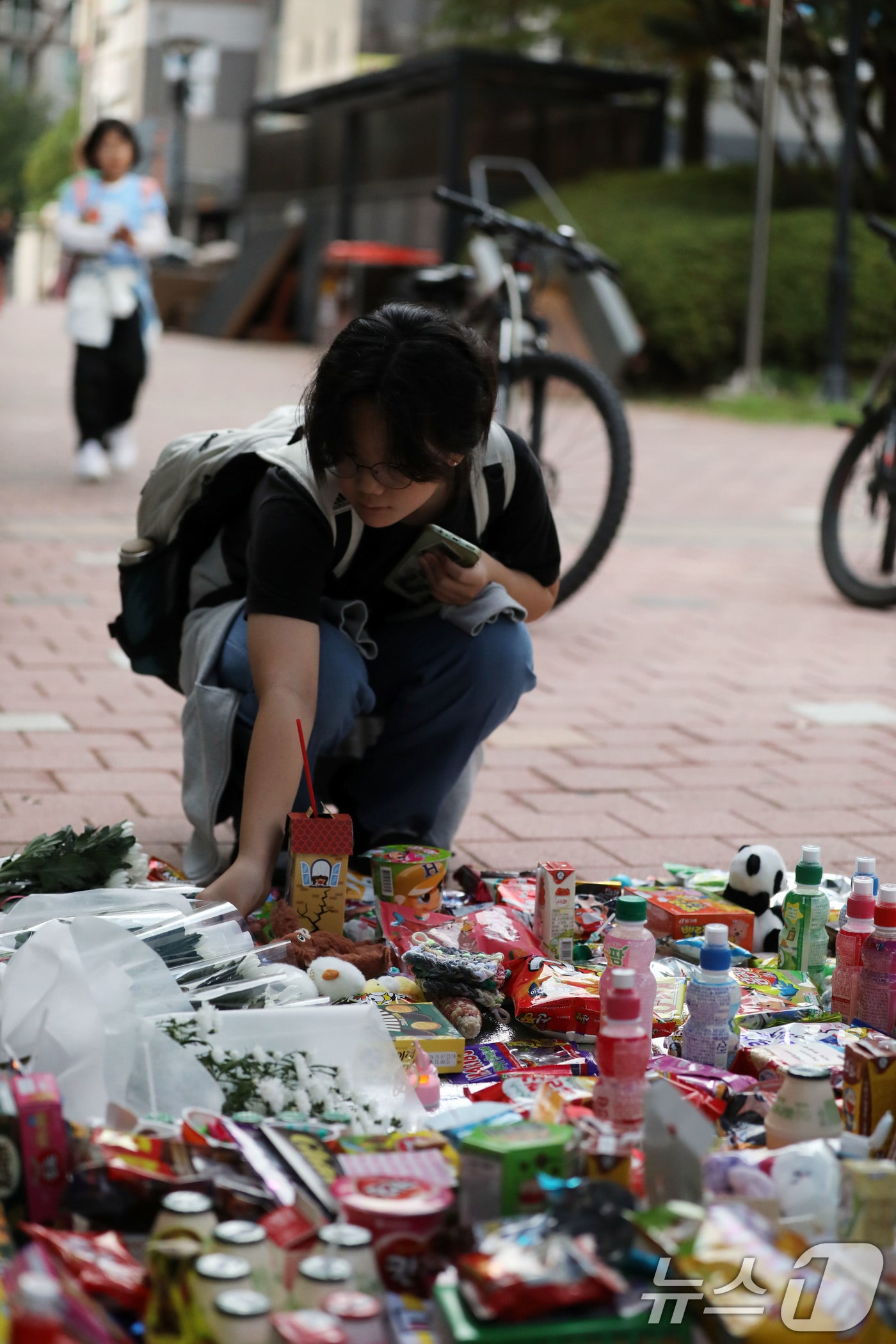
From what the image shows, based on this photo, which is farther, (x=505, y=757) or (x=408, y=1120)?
Answer: (x=505, y=757)

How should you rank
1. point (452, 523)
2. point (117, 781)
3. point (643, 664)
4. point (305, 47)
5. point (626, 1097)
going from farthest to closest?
point (305, 47)
point (643, 664)
point (117, 781)
point (452, 523)
point (626, 1097)

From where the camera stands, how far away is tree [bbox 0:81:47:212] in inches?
2217

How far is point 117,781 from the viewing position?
386 cm

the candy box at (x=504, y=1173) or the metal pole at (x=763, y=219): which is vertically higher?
the metal pole at (x=763, y=219)

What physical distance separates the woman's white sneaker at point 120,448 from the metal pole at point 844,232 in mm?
7012

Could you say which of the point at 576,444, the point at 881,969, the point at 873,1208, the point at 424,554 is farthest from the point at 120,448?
the point at 873,1208

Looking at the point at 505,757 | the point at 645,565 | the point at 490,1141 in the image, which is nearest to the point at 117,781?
the point at 505,757

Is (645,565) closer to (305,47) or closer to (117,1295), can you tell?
(117,1295)

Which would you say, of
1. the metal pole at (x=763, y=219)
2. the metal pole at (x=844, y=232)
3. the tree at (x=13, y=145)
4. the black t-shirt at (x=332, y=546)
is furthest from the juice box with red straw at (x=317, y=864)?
the tree at (x=13, y=145)

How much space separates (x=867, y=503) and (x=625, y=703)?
2.08 meters

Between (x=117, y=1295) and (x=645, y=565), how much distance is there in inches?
232

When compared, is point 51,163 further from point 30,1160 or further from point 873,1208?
point 873,1208

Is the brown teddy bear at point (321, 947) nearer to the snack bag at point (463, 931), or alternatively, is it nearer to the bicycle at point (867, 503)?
the snack bag at point (463, 931)

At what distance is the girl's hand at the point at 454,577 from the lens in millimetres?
3016
